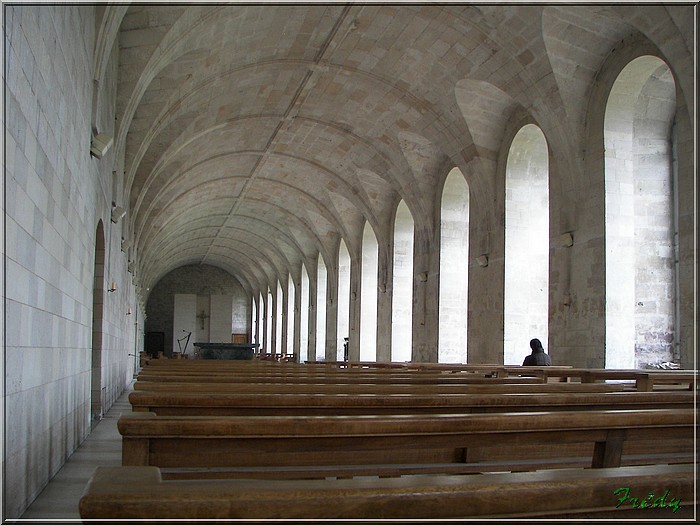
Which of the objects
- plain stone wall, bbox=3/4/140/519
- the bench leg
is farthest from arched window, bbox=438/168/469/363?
the bench leg

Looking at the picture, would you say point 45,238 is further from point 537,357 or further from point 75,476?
point 537,357

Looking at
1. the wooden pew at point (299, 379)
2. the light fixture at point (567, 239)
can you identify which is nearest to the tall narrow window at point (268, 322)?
the light fixture at point (567, 239)

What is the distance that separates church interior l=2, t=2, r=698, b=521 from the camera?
2107mm

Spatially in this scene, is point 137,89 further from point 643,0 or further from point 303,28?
point 643,0

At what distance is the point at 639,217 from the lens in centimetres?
1073

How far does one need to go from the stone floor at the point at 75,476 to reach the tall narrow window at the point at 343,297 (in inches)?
648

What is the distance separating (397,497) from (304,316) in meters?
28.9

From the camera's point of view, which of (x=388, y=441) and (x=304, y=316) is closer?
(x=388, y=441)

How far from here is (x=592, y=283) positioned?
35.0ft

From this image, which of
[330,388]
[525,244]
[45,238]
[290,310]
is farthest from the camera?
[290,310]

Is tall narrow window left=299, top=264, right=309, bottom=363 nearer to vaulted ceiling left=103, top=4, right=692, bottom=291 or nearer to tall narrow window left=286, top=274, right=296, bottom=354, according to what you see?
tall narrow window left=286, top=274, right=296, bottom=354

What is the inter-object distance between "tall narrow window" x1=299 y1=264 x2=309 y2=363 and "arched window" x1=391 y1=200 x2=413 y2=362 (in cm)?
1045

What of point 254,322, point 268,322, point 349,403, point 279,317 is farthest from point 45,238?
point 254,322

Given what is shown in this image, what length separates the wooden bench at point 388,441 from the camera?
202 cm
